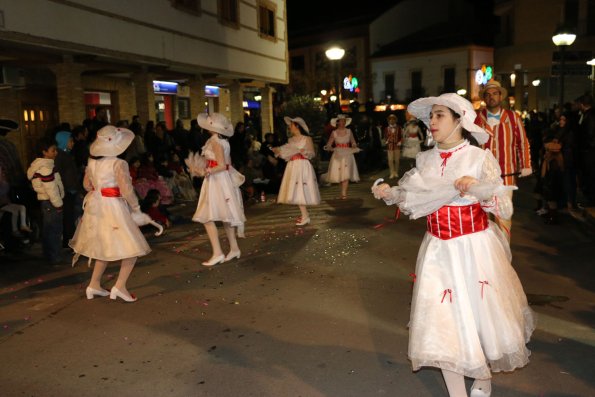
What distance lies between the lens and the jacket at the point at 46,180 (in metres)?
8.22

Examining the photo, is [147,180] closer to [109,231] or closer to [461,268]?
[109,231]

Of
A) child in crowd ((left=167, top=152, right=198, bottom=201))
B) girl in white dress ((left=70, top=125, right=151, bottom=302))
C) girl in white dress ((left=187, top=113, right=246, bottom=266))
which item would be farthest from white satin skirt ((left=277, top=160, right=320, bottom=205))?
girl in white dress ((left=70, top=125, right=151, bottom=302))

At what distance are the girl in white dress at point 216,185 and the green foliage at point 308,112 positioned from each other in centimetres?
1520

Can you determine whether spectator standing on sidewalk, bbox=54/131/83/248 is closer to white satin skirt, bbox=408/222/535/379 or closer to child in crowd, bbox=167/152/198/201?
child in crowd, bbox=167/152/198/201

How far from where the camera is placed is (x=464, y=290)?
12.5 ft

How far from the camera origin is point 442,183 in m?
3.92

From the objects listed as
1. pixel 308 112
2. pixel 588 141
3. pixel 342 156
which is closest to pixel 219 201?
pixel 342 156

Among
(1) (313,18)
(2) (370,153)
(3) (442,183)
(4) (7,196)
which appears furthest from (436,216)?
(1) (313,18)

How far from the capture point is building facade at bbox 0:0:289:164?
494 inches

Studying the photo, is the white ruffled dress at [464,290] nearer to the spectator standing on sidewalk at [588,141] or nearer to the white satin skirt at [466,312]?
the white satin skirt at [466,312]

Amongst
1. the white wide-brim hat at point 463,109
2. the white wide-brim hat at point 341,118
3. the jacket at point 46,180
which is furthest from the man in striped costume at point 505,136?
the white wide-brim hat at point 341,118

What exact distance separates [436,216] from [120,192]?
12.5 ft

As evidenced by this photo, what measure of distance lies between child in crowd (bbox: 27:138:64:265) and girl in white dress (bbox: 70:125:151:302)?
6.23ft

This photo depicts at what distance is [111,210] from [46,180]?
7.32 feet
